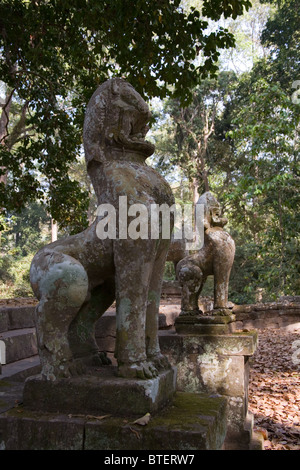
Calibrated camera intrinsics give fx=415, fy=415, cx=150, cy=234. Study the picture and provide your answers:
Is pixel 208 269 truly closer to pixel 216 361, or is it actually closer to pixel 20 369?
pixel 216 361

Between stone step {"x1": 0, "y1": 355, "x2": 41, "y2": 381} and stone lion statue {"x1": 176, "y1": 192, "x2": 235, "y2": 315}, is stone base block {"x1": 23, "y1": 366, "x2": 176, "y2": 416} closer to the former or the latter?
stone step {"x1": 0, "y1": 355, "x2": 41, "y2": 381}

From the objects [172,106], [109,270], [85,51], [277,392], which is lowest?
[277,392]

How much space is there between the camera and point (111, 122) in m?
2.32

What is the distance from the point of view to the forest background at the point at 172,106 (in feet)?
17.6

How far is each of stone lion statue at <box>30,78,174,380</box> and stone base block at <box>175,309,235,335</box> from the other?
2041 millimetres

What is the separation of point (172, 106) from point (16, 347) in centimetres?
1910

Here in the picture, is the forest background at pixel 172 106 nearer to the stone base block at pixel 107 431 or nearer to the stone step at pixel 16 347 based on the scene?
the stone step at pixel 16 347

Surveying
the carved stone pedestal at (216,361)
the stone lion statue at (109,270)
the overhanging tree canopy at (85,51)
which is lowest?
the carved stone pedestal at (216,361)

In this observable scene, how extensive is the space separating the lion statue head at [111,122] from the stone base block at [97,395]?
3.82 ft

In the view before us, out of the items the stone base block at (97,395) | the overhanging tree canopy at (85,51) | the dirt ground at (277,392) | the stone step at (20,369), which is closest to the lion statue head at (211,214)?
the overhanging tree canopy at (85,51)

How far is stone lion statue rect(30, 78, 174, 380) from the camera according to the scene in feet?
6.74

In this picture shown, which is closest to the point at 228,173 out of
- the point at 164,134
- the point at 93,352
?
the point at 164,134

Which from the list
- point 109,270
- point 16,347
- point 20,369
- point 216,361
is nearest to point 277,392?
point 216,361

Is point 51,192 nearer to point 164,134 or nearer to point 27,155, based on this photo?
point 27,155
